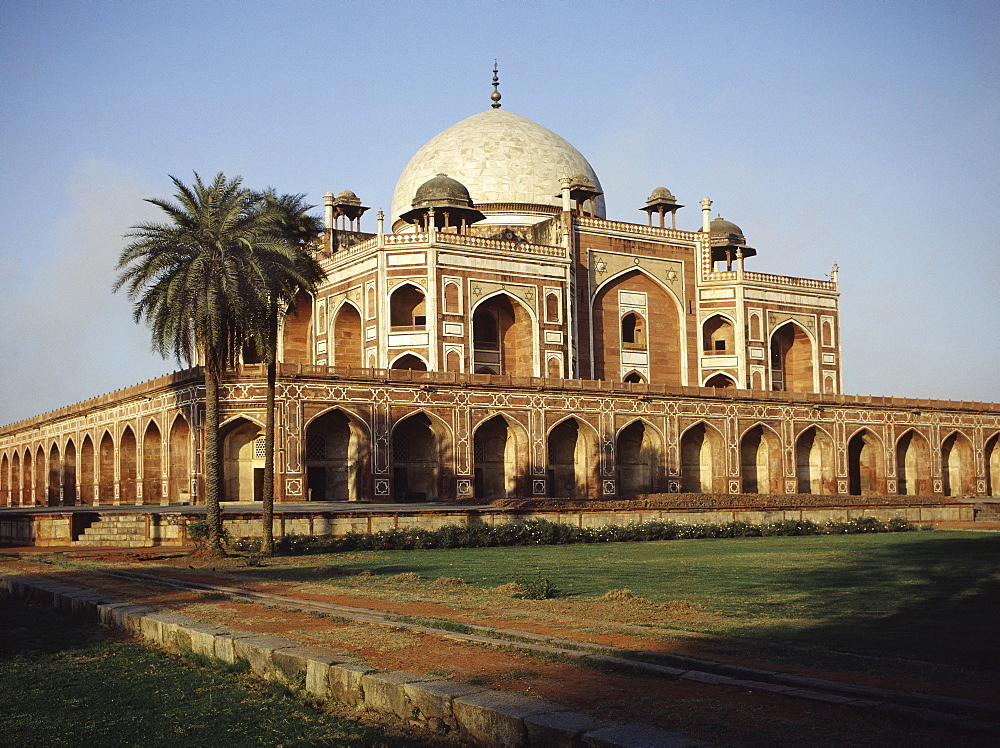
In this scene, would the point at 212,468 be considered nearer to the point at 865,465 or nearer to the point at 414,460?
the point at 414,460

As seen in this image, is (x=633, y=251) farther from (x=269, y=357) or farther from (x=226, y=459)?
(x=269, y=357)

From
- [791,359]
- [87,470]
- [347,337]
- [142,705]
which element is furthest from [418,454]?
[142,705]

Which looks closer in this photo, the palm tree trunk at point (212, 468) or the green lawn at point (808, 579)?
the green lawn at point (808, 579)

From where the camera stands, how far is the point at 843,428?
125 ft

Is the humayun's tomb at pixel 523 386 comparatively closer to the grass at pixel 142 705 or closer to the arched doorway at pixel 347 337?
the arched doorway at pixel 347 337

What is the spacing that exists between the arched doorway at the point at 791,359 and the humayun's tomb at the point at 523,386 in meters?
0.11

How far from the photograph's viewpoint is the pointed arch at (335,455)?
29.8 m

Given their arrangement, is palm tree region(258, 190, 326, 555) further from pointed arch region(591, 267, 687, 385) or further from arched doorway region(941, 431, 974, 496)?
arched doorway region(941, 431, 974, 496)

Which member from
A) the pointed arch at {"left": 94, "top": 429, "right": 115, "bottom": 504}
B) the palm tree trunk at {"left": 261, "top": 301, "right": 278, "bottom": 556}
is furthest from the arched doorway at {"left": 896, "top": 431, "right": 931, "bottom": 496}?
the pointed arch at {"left": 94, "top": 429, "right": 115, "bottom": 504}

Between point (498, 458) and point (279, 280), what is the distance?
16.1m

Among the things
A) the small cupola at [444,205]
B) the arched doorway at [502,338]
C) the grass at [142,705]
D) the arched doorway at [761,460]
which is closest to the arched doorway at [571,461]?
the arched doorway at [502,338]

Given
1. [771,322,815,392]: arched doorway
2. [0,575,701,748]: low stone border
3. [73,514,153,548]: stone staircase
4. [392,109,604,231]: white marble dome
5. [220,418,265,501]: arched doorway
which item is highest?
[392,109,604,231]: white marble dome

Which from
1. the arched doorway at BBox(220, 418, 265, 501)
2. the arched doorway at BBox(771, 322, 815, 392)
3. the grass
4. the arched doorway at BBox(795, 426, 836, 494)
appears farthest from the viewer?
the arched doorway at BBox(771, 322, 815, 392)

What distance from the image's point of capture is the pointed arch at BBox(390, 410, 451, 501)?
30.8m
